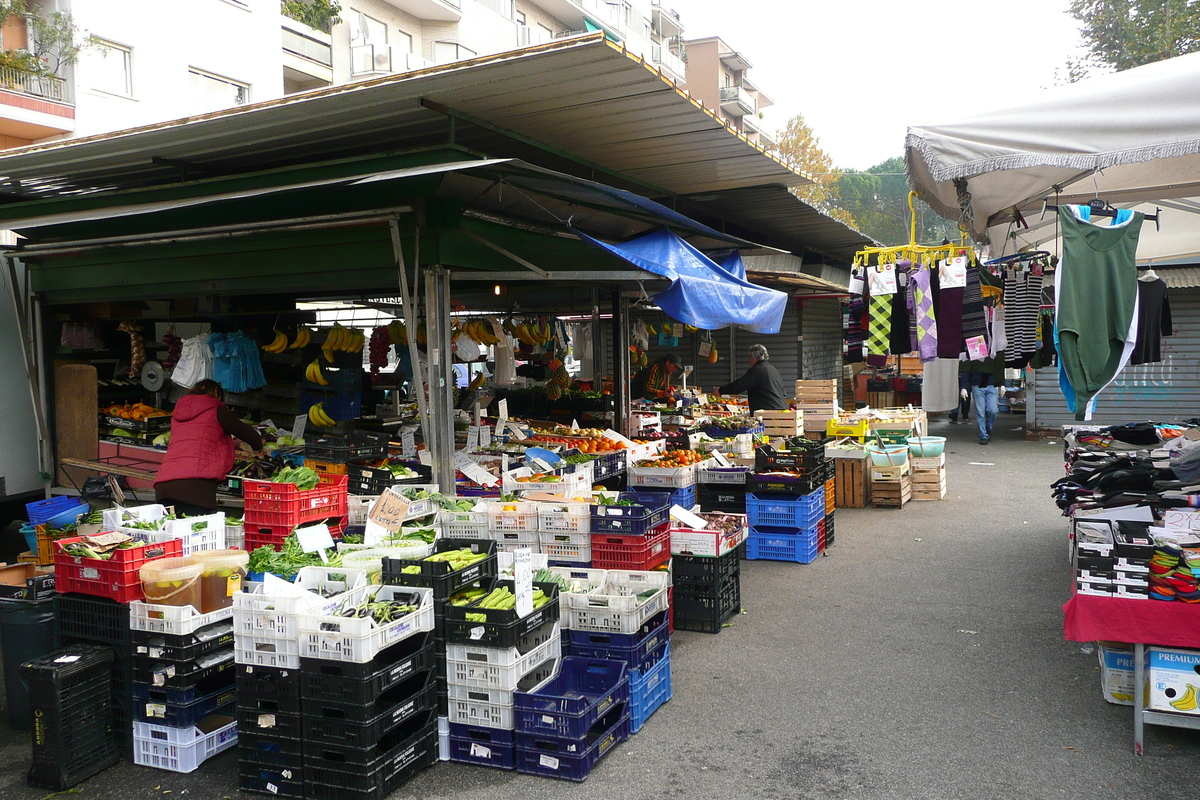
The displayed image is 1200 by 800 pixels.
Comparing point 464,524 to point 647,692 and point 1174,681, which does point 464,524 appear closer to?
point 647,692

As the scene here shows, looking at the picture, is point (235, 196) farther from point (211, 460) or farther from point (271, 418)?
point (271, 418)

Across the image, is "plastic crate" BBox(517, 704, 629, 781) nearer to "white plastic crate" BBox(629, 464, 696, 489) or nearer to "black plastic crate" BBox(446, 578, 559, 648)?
"black plastic crate" BBox(446, 578, 559, 648)

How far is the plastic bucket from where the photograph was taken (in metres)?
4.37

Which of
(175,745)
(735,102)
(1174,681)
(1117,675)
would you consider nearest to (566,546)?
(175,745)

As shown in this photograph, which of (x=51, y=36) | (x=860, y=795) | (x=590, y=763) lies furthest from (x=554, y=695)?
(x=51, y=36)

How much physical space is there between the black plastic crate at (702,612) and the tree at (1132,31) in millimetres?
27438

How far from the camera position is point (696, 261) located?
25.2 feet

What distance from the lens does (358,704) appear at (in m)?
3.82

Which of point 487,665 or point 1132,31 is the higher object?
point 1132,31

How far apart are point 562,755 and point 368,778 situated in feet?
3.03

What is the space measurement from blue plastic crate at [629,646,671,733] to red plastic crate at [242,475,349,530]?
275 cm

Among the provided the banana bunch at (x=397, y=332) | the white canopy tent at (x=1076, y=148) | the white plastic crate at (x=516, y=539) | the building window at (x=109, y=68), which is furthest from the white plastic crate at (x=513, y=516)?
the building window at (x=109, y=68)

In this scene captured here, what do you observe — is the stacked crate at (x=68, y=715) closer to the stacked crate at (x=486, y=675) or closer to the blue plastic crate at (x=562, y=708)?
the stacked crate at (x=486, y=675)

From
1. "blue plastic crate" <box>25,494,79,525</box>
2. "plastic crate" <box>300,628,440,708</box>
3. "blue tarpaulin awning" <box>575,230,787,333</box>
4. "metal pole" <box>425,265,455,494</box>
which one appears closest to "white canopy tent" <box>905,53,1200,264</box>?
"blue tarpaulin awning" <box>575,230,787,333</box>
